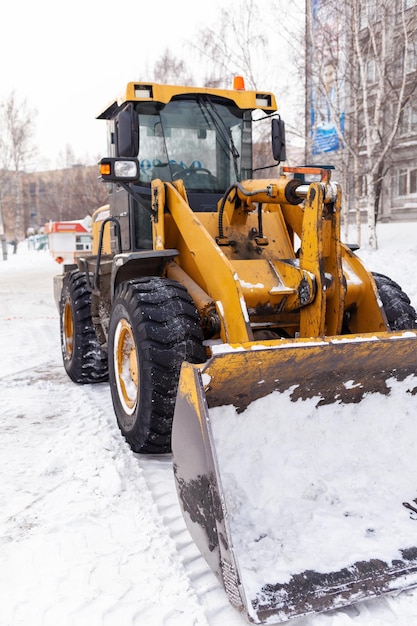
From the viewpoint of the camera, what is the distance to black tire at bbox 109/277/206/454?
3225 millimetres

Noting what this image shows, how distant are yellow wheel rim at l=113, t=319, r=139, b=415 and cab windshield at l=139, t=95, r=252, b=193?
1.39 m

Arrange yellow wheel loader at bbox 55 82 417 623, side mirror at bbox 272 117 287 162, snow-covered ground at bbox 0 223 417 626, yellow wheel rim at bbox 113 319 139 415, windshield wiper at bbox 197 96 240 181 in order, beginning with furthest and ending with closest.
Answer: side mirror at bbox 272 117 287 162, windshield wiper at bbox 197 96 240 181, yellow wheel rim at bbox 113 319 139 415, yellow wheel loader at bbox 55 82 417 623, snow-covered ground at bbox 0 223 417 626

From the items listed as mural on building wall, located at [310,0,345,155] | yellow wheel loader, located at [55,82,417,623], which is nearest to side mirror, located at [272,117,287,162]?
yellow wheel loader, located at [55,82,417,623]

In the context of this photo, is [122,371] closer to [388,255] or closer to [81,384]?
[81,384]

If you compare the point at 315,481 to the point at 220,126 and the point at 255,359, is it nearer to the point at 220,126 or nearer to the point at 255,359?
the point at 255,359

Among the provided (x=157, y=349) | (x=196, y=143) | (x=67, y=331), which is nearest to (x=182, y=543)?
(x=157, y=349)

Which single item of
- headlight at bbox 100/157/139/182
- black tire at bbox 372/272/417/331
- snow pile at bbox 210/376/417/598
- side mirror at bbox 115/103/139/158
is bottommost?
snow pile at bbox 210/376/417/598

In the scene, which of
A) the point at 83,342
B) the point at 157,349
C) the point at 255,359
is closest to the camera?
the point at 255,359

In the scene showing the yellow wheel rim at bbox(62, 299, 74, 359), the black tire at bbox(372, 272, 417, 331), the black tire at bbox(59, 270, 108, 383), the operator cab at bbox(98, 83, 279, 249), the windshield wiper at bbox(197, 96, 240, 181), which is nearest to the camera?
the black tire at bbox(372, 272, 417, 331)

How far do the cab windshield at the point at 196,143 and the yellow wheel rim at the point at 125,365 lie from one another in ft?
4.56

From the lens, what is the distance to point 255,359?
2531mm

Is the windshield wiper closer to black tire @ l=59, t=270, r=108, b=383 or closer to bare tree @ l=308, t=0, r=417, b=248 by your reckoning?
black tire @ l=59, t=270, r=108, b=383

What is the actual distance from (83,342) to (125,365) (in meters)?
1.45

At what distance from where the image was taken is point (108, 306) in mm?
4953
